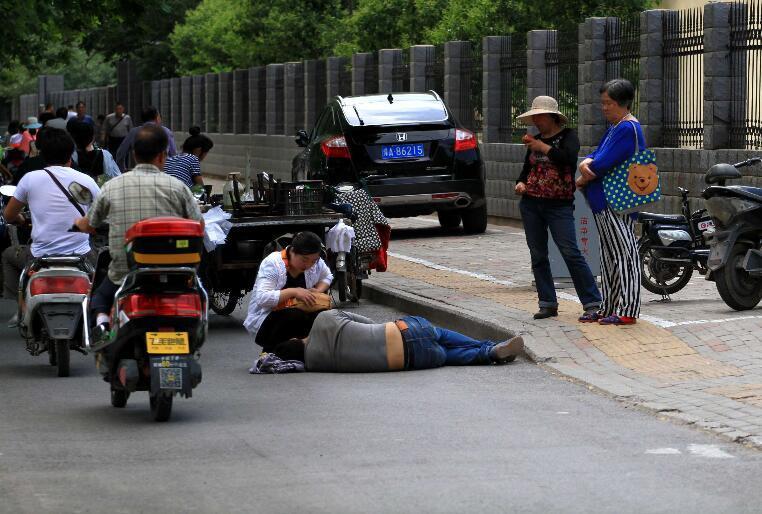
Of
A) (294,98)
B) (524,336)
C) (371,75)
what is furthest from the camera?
(294,98)

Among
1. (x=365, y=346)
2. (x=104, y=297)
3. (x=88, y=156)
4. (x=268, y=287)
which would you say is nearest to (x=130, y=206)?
(x=104, y=297)

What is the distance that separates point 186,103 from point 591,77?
32.9m

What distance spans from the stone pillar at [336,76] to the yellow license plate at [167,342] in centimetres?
2517

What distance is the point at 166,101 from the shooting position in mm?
58250

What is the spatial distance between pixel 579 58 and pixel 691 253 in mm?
9147

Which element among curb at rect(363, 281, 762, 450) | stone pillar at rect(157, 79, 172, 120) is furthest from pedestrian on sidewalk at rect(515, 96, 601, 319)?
stone pillar at rect(157, 79, 172, 120)

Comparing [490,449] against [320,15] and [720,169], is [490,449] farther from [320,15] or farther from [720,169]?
[320,15]

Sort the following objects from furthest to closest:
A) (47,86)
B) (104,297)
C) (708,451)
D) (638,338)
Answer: (47,86) → (638,338) → (104,297) → (708,451)

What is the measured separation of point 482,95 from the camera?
26469 millimetres

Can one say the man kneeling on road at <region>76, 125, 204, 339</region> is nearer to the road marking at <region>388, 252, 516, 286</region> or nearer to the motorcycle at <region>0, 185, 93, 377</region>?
the motorcycle at <region>0, 185, 93, 377</region>

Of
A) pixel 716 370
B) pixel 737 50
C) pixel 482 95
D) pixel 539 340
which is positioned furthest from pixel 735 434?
pixel 482 95

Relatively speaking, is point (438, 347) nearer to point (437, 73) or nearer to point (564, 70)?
point (564, 70)

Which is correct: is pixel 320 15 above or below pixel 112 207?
above

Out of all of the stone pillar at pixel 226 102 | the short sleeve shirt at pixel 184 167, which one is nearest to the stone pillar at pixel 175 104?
the stone pillar at pixel 226 102
